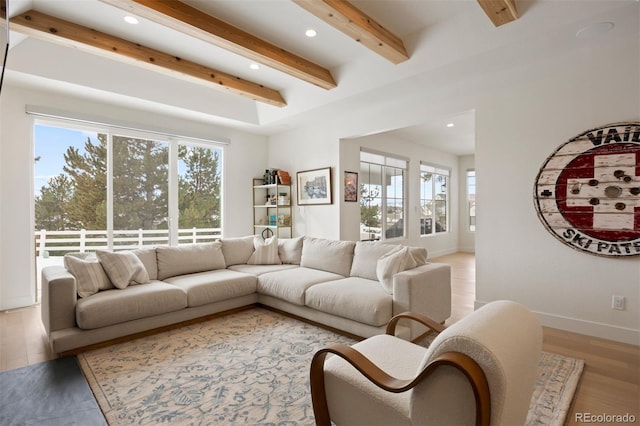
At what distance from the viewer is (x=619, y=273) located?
2.84 metres

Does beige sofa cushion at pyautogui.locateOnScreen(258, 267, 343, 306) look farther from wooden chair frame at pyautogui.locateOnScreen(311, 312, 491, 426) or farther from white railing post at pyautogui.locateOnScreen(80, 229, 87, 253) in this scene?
white railing post at pyautogui.locateOnScreen(80, 229, 87, 253)

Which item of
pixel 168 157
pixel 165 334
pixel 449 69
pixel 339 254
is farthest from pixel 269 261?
pixel 449 69

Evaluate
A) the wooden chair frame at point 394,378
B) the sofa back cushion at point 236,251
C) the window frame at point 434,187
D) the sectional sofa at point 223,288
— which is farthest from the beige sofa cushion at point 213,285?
the window frame at point 434,187

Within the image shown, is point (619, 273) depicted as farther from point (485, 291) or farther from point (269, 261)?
point (269, 261)

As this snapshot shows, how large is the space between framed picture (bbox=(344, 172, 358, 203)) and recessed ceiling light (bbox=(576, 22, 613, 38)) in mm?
3174

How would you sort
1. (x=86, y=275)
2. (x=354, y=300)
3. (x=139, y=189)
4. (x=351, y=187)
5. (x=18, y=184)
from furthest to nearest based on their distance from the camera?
1. (x=351, y=187)
2. (x=139, y=189)
3. (x=18, y=184)
4. (x=86, y=275)
5. (x=354, y=300)

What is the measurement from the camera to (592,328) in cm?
298

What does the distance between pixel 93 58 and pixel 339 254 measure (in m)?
3.60

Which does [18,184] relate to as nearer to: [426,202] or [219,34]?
[219,34]

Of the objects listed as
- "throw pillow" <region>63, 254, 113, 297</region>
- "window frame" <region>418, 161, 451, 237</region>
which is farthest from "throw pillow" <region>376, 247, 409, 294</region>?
"window frame" <region>418, 161, 451, 237</region>

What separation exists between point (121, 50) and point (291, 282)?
2851 millimetres

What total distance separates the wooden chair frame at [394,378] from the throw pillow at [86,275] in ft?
8.01

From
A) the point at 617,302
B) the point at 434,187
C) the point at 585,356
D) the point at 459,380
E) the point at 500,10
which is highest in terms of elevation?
the point at 500,10

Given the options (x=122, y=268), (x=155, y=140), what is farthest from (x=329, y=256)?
(x=155, y=140)
